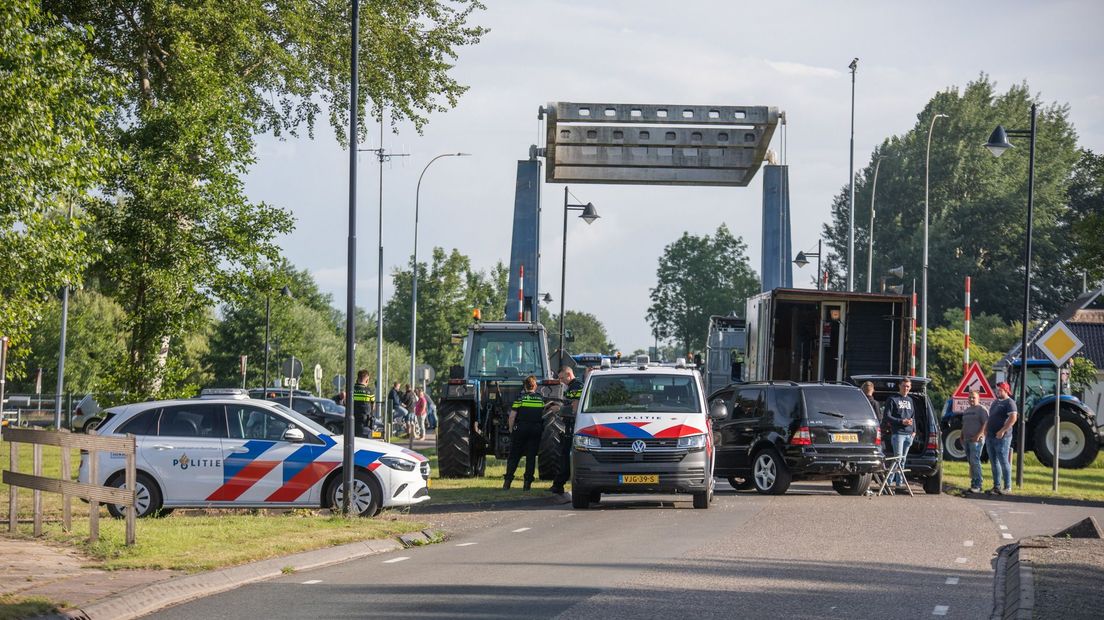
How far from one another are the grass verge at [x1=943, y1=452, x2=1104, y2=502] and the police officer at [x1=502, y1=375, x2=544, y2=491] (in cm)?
790

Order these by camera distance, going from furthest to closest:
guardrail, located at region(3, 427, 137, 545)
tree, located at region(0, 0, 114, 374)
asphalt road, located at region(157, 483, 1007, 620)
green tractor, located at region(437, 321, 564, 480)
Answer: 1. green tractor, located at region(437, 321, 564, 480)
2. tree, located at region(0, 0, 114, 374)
3. guardrail, located at region(3, 427, 137, 545)
4. asphalt road, located at region(157, 483, 1007, 620)

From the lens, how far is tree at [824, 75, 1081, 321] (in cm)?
8325

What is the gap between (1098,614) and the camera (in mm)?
9664

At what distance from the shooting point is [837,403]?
22.6m

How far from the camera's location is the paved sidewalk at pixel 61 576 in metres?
10.4

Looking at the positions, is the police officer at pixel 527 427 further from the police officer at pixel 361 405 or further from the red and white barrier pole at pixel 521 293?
the red and white barrier pole at pixel 521 293

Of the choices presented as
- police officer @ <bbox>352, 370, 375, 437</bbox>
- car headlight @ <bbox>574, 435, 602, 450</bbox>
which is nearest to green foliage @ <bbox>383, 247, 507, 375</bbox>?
police officer @ <bbox>352, 370, 375, 437</bbox>

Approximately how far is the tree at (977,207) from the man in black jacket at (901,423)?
199 ft

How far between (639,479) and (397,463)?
325 centimetres

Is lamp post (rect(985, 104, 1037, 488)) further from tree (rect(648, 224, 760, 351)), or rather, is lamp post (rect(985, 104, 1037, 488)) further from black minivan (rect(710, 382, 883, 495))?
tree (rect(648, 224, 760, 351))

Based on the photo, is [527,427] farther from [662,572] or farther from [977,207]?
[977,207]

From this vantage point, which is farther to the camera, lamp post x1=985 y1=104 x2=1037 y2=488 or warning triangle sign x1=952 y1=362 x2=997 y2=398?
warning triangle sign x1=952 y1=362 x2=997 y2=398

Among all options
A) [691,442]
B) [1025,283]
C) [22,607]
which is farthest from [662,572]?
[1025,283]

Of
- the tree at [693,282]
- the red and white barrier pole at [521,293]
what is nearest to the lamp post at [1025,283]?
the red and white barrier pole at [521,293]
